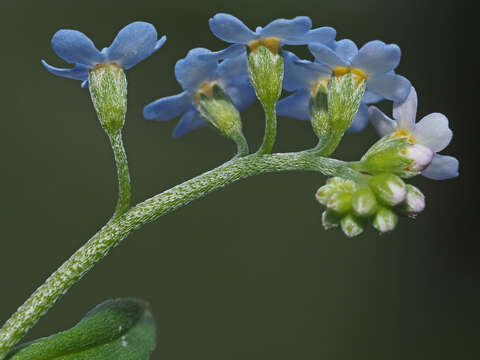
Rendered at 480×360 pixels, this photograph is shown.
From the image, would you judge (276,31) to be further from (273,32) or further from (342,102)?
(342,102)

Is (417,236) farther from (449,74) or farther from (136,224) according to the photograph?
(136,224)

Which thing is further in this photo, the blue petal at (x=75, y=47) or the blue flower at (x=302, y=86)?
the blue flower at (x=302, y=86)

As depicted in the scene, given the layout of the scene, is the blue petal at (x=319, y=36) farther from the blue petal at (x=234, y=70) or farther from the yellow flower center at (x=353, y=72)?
the blue petal at (x=234, y=70)

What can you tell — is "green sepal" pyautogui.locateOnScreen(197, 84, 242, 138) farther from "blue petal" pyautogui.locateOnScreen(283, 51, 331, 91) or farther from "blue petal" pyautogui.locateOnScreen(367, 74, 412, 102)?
"blue petal" pyautogui.locateOnScreen(367, 74, 412, 102)

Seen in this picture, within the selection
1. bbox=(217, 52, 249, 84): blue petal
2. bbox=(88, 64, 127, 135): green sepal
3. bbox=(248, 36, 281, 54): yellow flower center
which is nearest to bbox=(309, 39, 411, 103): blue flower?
bbox=(248, 36, 281, 54): yellow flower center

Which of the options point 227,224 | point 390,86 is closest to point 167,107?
point 390,86

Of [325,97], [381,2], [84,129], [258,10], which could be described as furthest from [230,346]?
[325,97]

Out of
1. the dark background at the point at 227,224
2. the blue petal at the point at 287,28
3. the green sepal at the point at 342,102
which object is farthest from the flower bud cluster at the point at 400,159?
the dark background at the point at 227,224
